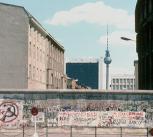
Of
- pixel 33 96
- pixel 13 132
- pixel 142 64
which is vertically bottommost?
pixel 13 132

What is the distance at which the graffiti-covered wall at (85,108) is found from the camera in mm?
33031

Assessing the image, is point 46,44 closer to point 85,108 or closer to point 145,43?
point 145,43

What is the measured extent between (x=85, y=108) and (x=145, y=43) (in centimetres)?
2546

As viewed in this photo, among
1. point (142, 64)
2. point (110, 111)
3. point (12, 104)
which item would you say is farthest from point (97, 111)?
point (142, 64)

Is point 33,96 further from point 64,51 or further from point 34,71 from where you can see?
point 64,51

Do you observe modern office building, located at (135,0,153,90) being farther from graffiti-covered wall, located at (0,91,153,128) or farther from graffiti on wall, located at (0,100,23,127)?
graffiti on wall, located at (0,100,23,127)

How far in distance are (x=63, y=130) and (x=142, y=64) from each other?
92.2 feet

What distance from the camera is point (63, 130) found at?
107ft

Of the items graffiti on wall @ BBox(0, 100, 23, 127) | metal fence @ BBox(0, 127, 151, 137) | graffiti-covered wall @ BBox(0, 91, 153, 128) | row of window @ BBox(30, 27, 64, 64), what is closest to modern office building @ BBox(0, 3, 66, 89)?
row of window @ BBox(30, 27, 64, 64)

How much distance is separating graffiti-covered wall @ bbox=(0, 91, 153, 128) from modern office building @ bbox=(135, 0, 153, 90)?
57.1ft

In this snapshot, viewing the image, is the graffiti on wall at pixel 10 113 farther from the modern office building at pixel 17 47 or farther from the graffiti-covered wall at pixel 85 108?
the modern office building at pixel 17 47

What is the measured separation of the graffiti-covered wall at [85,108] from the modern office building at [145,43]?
1739 cm

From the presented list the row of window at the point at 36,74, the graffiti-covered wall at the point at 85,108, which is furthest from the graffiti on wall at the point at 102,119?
the row of window at the point at 36,74

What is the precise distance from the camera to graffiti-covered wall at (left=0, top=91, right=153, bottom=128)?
33.0 m
